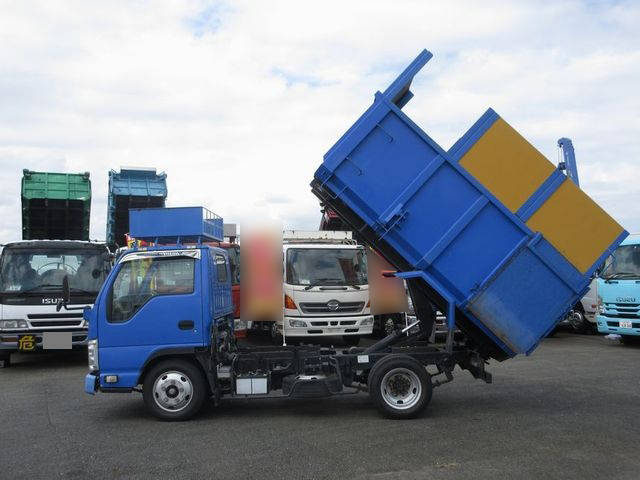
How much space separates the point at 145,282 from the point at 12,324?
5.11 meters

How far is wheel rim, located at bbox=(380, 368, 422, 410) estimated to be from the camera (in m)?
7.03

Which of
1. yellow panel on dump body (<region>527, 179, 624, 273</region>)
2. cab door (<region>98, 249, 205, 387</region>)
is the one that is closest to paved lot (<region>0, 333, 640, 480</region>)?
cab door (<region>98, 249, 205, 387</region>)

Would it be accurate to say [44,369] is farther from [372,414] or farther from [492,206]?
[492,206]

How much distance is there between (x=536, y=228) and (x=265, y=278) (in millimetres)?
7127

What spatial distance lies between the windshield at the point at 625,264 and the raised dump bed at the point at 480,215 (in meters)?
6.94

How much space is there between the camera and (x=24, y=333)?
1073 centimetres

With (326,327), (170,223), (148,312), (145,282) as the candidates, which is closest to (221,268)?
(170,223)

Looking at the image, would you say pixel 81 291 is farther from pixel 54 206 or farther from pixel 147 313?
pixel 54 206

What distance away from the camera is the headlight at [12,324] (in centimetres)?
1069

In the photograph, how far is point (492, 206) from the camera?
6844 mm

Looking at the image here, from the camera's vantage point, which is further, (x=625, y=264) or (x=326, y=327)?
(x=625, y=264)

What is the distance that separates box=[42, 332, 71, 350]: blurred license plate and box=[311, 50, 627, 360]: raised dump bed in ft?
21.1

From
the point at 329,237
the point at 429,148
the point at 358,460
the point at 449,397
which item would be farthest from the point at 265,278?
the point at 358,460

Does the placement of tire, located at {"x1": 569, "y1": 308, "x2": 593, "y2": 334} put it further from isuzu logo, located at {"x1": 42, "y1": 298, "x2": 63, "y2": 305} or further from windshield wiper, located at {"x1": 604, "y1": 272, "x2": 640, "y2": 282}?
isuzu logo, located at {"x1": 42, "y1": 298, "x2": 63, "y2": 305}
